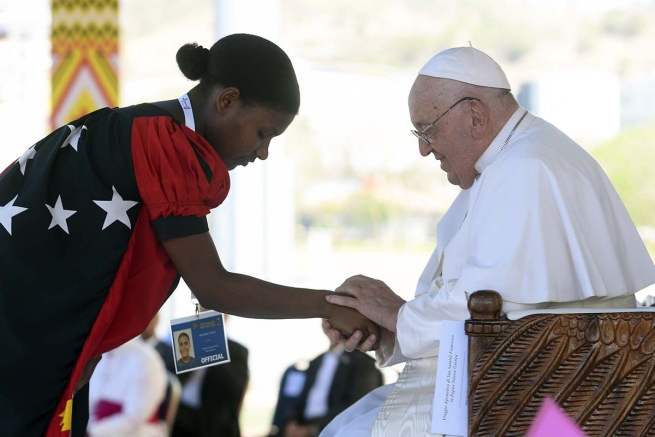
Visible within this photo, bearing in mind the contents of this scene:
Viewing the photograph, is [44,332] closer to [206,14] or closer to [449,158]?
[449,158]

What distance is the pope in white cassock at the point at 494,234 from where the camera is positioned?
234 centimetres

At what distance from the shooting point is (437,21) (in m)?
32.6

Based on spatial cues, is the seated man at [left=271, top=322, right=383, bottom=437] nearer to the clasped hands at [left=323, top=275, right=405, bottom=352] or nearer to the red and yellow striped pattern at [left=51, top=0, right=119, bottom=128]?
the red and yellow striped pattern at [left=51, top=0, right=119, bottom=128]

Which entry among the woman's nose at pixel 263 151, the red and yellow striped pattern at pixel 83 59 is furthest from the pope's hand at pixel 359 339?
the red and yellow striped pattern at pixel 83 59

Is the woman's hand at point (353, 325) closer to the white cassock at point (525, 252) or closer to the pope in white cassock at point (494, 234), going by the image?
the pope in white cassock at point (494, 234)

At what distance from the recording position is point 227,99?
2.63m

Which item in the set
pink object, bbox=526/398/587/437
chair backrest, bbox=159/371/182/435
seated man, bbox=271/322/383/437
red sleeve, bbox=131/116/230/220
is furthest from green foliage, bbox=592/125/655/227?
pink object, bbox=526/398/587/437

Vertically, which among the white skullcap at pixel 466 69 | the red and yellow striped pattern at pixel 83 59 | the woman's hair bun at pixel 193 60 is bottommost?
the white skullcap at pixel 466 69

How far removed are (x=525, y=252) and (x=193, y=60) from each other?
44.8 inches

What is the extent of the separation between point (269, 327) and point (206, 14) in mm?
29026

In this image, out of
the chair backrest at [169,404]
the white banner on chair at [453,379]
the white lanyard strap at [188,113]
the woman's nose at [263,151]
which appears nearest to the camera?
the white banner on chair at [453,379]

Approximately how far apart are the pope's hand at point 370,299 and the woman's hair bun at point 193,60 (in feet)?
2.69

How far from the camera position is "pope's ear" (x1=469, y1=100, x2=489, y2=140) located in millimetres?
2674

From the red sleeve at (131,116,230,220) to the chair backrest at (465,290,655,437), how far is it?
2.69 feet
